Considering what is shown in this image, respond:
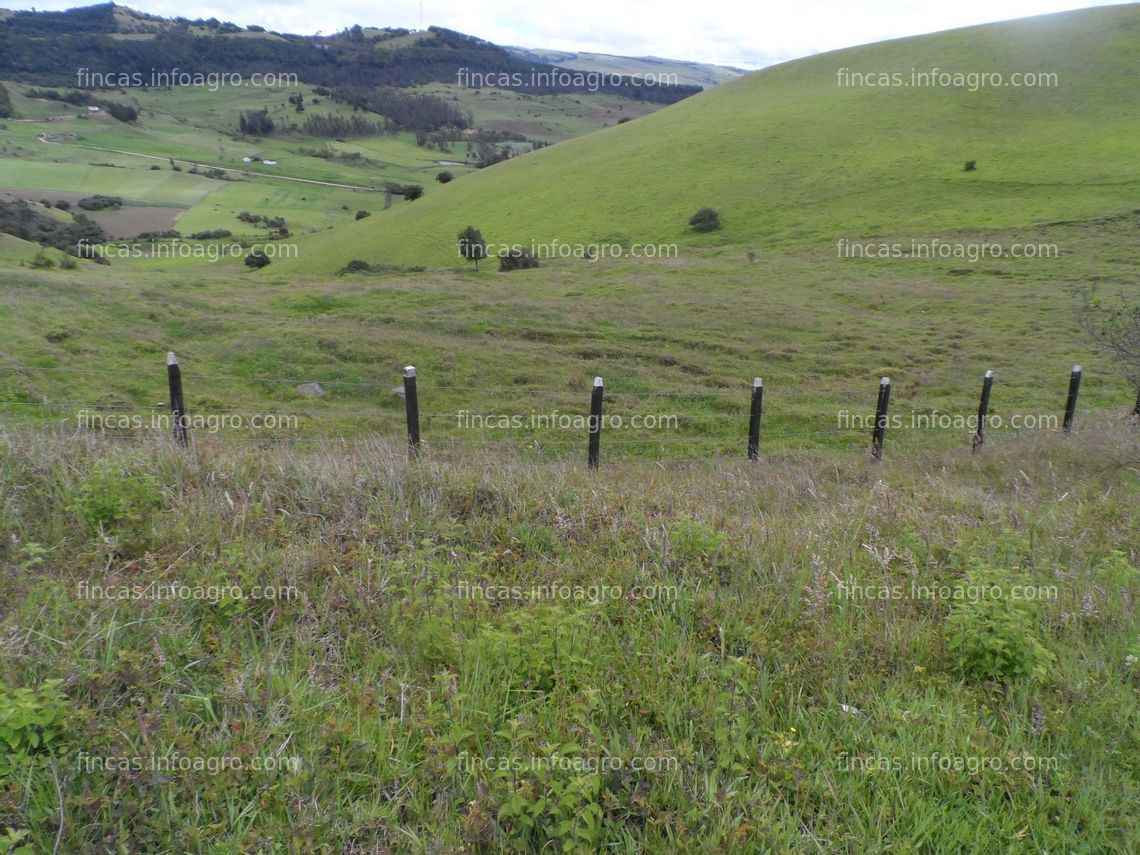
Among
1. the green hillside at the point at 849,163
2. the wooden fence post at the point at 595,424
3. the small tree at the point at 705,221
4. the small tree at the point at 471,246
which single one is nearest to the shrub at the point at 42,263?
the small tree at the point at 471,246

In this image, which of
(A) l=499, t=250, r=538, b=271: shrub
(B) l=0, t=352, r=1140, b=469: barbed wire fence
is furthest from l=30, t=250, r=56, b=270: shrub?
(A) l=499, t=250, r=538, b=271: shrub

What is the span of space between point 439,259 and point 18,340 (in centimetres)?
3433

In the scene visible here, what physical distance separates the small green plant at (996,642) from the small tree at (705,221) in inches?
1904

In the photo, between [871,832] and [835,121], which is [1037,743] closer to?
[871,832]

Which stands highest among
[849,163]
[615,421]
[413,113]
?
[413,113]

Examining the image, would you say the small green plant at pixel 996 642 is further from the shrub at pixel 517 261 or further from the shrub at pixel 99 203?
the shrub at pixel 99 203

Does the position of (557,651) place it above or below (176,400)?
below

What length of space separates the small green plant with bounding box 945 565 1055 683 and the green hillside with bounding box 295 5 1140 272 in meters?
44.9

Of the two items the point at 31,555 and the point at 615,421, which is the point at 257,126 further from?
the point at 31,555

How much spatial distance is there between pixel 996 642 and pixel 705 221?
49.1 meters

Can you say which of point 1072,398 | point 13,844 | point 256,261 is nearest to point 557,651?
point 13,844

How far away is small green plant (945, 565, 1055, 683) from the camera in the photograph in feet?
12.2

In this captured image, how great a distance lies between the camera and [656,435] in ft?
55.4

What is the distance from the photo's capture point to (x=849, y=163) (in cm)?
5594
